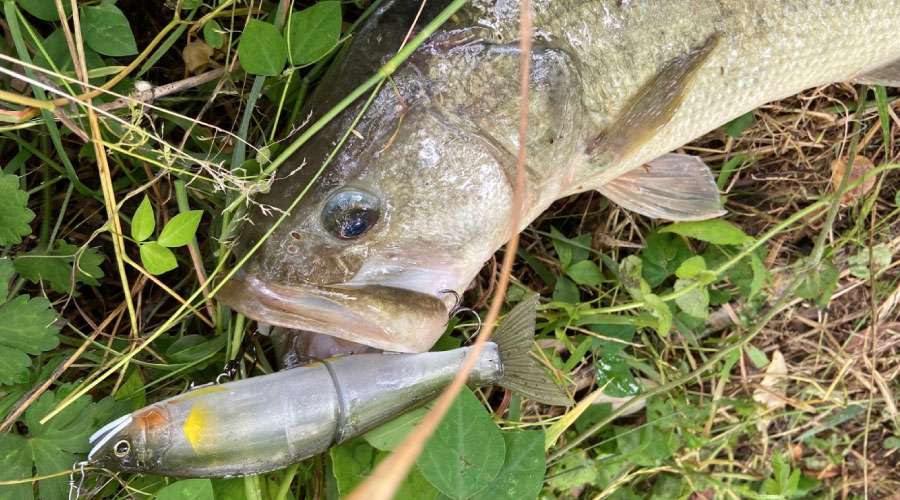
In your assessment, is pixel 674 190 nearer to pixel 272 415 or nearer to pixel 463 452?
pixel 463 452

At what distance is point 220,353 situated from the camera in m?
1.81

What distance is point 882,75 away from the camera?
2105 mm

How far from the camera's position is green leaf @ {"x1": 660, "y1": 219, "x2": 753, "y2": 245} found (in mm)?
2172

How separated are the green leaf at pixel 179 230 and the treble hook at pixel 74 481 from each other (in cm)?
58

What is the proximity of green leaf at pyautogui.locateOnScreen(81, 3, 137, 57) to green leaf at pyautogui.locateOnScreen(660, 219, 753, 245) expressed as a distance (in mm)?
1856

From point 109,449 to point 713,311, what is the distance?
7.26 ft

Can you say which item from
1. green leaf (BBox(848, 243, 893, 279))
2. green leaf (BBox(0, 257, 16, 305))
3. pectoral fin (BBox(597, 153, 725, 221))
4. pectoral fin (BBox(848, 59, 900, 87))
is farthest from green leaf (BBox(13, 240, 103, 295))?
green leaf (BBox(848, 243, 893, 279))

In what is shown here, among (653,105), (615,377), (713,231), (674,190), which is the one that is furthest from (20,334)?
(713,231)

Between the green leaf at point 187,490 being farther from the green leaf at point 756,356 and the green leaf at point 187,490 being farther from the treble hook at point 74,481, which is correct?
the green leaf at point 756,356

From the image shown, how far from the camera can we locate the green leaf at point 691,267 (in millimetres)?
2121

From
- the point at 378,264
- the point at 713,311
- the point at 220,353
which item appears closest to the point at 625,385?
the point at 713,311

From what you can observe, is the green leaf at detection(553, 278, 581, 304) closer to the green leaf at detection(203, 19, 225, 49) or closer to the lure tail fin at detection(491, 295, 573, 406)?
the lure tail fin at detection(491, 295, 573, 406)

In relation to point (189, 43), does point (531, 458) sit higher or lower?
lower

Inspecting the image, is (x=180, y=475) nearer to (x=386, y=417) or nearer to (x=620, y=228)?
(x=386, y=417)
